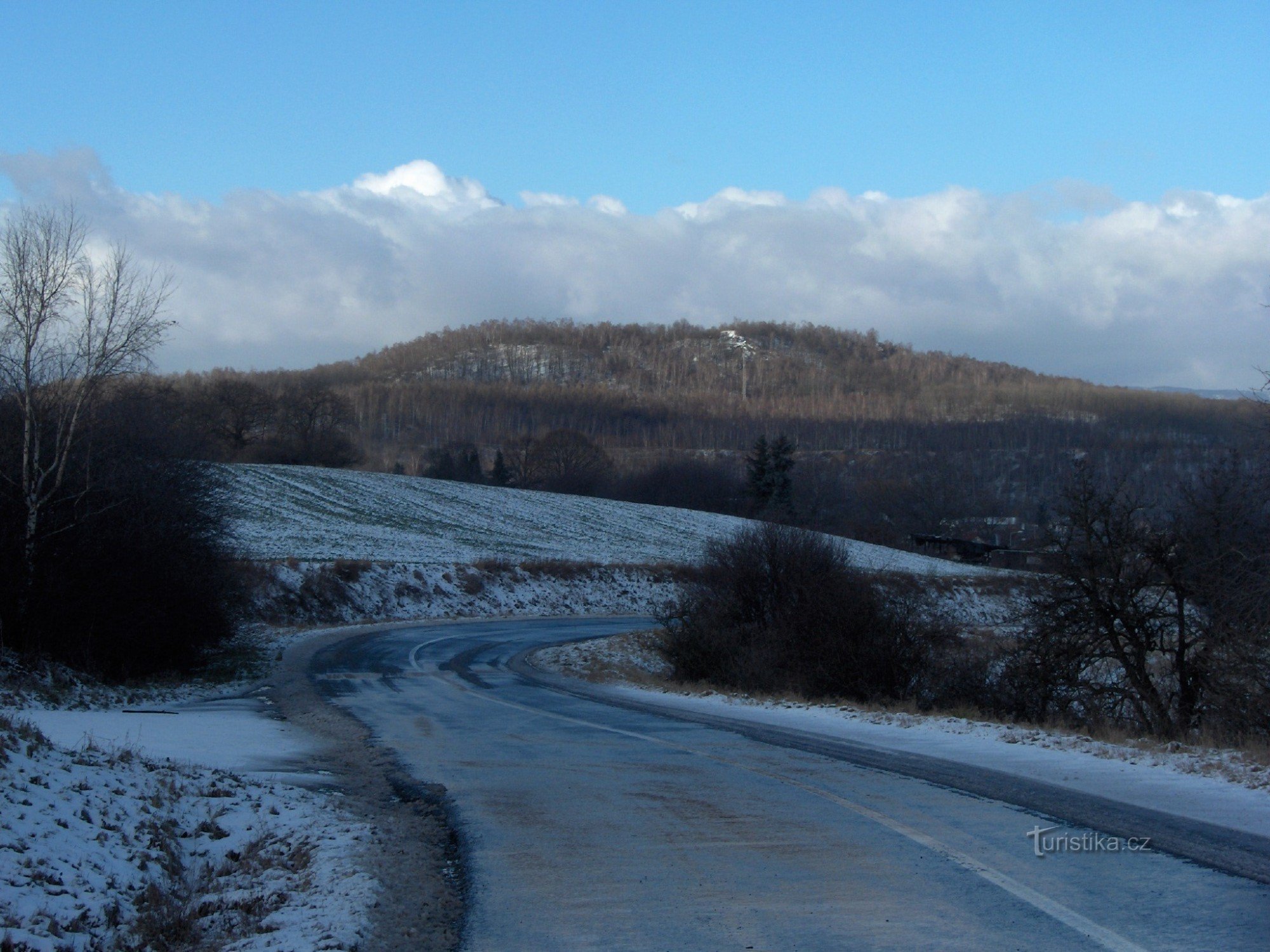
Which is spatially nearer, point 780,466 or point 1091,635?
point 1091,635

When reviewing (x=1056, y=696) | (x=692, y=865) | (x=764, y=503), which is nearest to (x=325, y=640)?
(x=1056, y=696)

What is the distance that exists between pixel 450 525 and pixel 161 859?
193 ft

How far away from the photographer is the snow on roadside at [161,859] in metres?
5.23

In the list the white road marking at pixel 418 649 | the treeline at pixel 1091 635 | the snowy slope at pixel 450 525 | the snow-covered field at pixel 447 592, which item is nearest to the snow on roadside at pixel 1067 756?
the treeline at pixel 1091 635

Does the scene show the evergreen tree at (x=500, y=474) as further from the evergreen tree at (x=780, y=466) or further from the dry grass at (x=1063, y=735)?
the dry grass at (x=1063, y=735)

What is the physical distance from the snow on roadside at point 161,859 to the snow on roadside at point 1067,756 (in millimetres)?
6240

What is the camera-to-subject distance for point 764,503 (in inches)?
3524

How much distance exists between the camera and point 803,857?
21.9ft

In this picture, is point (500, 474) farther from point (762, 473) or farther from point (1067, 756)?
point (1067, 756)

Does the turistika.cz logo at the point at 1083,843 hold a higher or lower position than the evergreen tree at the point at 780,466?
lower

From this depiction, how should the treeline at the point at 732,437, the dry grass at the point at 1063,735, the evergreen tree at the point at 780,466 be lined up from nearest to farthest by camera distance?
the dry grass at the point at 1063,735
the evergreen tree at the point at 780,466
the treeline at the point at 732,437

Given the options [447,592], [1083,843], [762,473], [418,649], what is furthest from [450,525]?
[1083,843]

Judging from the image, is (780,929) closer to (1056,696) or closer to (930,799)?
(930,799)

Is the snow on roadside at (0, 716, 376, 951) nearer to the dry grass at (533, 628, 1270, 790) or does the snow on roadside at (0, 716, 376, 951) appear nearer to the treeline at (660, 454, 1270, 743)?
the dry grass at (533, 628, 1270, 790)
